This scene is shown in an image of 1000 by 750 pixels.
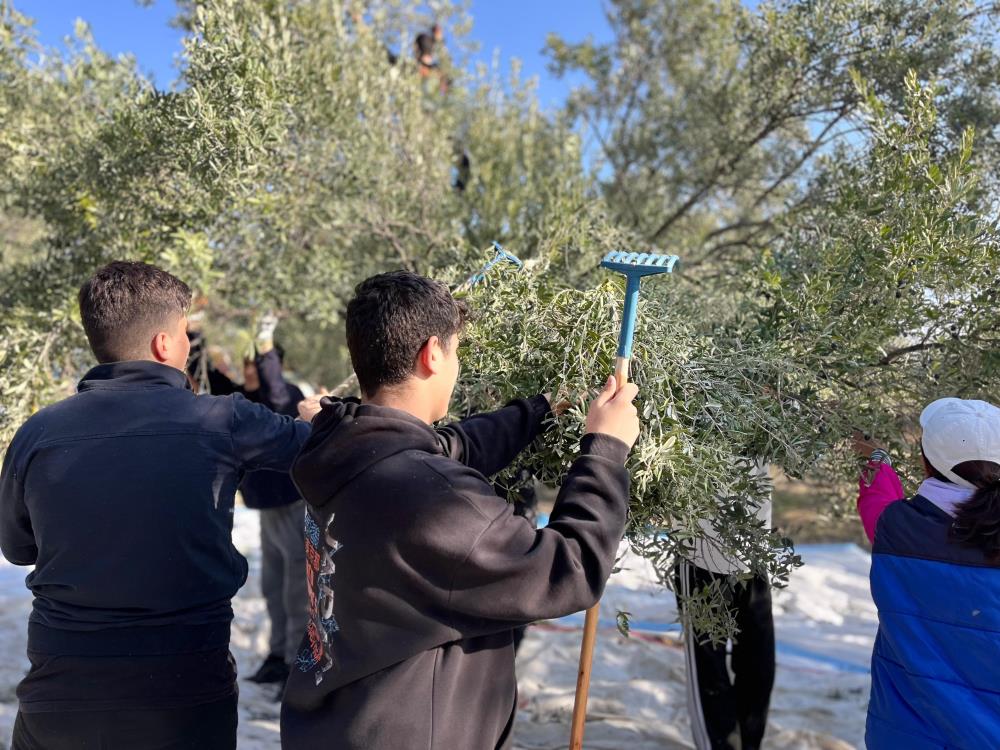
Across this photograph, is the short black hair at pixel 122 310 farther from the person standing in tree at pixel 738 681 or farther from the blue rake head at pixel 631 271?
the person standing in tree at pixel 738 681

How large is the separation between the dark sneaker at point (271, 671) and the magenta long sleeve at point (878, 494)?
4013mm

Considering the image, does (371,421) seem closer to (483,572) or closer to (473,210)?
(483,572)

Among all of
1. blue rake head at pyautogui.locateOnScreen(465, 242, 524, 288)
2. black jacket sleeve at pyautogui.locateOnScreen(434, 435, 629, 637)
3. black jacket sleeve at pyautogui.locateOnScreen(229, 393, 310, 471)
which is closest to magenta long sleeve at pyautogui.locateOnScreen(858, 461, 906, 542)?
black jacket sleeve at pyautogui.locateOnScreen(434, 435, 629, 637)

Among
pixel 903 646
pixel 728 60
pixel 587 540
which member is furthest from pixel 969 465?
pixel 728 60

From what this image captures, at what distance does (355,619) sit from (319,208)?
3.51m

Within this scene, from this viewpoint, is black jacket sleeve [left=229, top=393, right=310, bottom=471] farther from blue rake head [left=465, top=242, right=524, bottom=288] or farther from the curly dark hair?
the curly dark hair

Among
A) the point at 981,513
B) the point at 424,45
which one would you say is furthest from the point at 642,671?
the point at 424,45

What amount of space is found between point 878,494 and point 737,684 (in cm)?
157

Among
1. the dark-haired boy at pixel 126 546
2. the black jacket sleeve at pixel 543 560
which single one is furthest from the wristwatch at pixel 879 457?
the dark-haired boy at pixel 126 546

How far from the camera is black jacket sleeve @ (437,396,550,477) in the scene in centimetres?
215

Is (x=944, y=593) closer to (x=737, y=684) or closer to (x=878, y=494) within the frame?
(x=878, y=494)

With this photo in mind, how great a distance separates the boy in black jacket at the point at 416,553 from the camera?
62.4 inches

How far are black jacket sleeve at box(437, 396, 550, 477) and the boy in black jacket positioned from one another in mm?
287

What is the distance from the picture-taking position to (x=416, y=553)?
158cm
